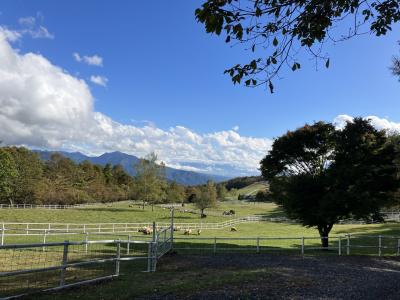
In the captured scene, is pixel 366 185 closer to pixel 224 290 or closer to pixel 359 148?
pixel 359 148

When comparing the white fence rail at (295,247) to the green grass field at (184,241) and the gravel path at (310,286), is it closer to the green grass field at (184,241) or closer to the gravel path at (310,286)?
the green grass field at (184,241)

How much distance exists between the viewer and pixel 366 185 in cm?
2811

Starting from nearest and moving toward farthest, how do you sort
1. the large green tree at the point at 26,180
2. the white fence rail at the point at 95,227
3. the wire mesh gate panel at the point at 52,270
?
the wire mesh gate panel at the point at 52,270 < the white fence rail at the point at 95,227 < the large green tree at the point at 26,180

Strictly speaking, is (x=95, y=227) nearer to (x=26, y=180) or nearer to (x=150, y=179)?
(x=150, y=179)

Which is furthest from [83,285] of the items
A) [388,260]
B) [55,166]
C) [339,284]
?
[55,166]

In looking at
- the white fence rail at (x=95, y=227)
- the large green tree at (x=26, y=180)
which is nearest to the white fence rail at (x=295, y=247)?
the white fence rail at (x=95, y=227)

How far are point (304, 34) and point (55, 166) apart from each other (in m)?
120

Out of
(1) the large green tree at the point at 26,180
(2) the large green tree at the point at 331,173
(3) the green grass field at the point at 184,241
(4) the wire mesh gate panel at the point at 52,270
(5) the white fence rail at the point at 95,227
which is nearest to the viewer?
(4) the wire mesh gate panel at the point at 52,270

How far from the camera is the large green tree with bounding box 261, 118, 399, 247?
2791 centimetres

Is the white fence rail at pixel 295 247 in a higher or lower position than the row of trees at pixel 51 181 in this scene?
lower

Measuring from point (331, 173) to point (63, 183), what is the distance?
9223 cm

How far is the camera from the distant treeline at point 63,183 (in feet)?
286

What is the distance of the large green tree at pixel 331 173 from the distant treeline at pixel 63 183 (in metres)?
50.7

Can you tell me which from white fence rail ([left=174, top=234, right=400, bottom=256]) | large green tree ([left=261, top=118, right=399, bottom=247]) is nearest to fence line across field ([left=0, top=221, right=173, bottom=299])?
→ white fence rail ([left=174, top=234, right=400, bottom=256])
